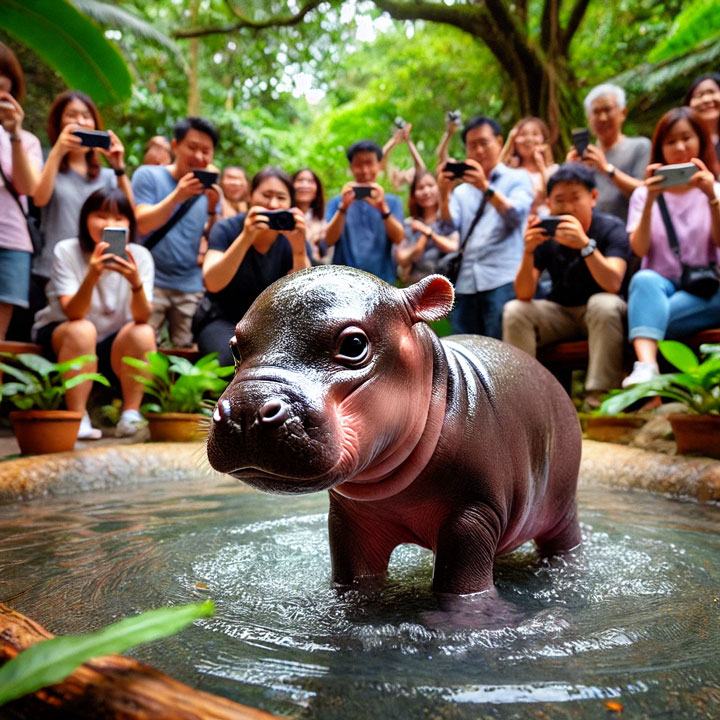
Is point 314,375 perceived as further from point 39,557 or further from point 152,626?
point 39,557

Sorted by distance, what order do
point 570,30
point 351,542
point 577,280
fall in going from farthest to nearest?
point 570,30 → point 577,280 → point 351,542

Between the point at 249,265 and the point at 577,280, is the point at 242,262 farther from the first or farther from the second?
the point at 577,280

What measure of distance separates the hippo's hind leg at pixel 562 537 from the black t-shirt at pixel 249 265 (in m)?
3.20

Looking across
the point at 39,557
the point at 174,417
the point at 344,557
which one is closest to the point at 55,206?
the point at 174,417

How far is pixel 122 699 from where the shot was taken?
3.17 ft

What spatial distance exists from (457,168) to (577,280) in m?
1.35

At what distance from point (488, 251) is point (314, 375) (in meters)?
4.63

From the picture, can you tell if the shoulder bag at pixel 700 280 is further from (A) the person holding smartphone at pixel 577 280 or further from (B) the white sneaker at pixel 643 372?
(B) the white sneaker at pixel 643 372

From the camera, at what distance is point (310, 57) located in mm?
15039

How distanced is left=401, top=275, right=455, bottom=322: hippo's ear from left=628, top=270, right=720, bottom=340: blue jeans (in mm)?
3634

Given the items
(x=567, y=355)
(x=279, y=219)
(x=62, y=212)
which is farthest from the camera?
(x=567, y=355)

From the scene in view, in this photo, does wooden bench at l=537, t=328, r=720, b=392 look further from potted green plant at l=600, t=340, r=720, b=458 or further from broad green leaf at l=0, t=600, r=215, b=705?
broad green leaf at l=0, t=600, r=215, b=705

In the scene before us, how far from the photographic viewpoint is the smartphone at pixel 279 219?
14.8ft

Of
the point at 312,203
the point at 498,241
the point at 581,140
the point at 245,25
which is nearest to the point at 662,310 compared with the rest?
the point at 498,241
